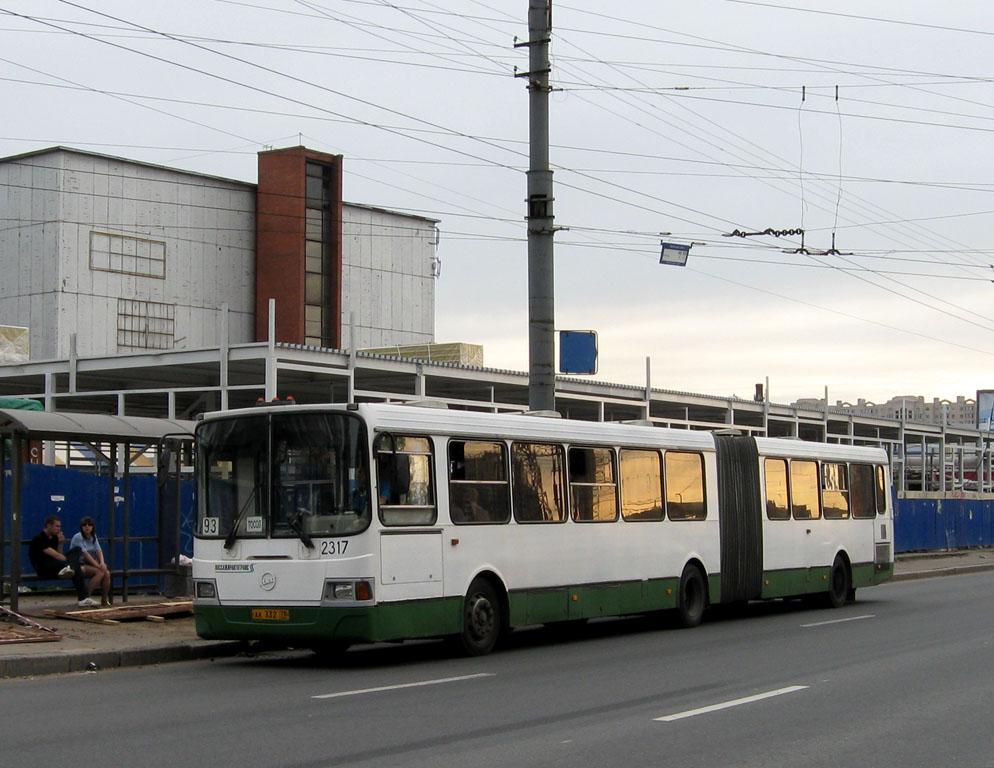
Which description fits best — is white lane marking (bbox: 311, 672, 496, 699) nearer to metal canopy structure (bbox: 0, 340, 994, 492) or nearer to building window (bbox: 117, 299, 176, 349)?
metal canopy structure (bbox: 0, 340, 994, 492)

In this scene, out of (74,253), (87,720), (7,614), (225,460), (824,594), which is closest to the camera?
(87,720)

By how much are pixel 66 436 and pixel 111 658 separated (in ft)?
14.9

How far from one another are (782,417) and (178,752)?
38679mm

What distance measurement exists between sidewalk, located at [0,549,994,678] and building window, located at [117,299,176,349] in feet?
113

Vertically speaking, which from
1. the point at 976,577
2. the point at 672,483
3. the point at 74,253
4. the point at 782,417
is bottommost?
the point at 976,577

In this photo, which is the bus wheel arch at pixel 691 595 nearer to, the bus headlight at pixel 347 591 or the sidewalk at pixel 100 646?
the sidewalk at pixel 100 646

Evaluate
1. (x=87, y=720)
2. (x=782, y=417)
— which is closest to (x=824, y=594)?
(x=87, y=720)

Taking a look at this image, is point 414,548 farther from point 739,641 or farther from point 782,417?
point 782,417

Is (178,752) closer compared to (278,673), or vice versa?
(178,752)

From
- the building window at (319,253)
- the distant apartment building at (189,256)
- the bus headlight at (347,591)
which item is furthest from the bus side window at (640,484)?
the building window at (319,253)

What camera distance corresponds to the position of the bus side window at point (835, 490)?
2302 centimetres

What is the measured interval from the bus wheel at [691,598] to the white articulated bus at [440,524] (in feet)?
0.10

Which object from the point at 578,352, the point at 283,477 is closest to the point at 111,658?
the point at 283,477

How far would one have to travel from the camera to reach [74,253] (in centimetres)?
5159
